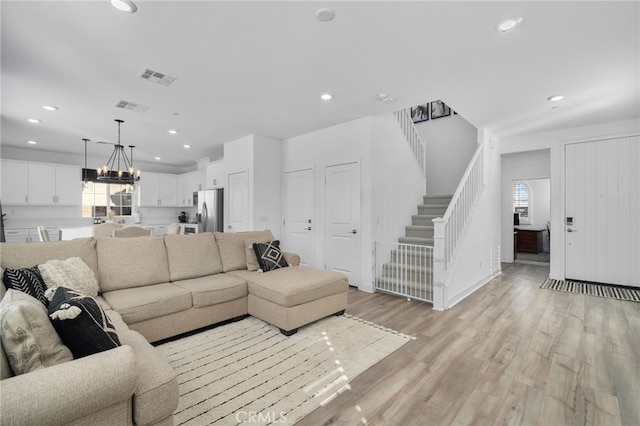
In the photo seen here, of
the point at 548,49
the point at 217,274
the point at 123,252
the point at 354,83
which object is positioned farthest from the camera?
the point at 217,274

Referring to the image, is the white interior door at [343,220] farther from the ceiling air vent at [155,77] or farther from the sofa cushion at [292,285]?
the ceiling air vent at [155,77]

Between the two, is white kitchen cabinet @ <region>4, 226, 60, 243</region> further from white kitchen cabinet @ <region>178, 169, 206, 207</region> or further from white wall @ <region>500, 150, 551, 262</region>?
white wall @ <region>500, 150, 551, 262</region>

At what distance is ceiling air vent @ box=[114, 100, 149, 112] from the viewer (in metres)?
3.94

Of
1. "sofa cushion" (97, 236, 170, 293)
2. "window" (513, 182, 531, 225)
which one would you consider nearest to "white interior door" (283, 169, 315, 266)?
"sofa cushion" (97, 236, 170, 293)

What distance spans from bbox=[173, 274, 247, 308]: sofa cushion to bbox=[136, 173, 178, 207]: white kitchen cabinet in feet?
19.8

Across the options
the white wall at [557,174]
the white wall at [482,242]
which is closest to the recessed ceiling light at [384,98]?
the white wall at [482,242]

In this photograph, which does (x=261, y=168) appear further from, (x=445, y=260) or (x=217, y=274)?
(x=445, y=260)

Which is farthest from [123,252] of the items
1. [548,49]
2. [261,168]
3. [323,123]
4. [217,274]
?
[548,49]

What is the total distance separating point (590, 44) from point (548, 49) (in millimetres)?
308

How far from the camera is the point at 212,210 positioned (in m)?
6.34

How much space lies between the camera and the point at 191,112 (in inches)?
170

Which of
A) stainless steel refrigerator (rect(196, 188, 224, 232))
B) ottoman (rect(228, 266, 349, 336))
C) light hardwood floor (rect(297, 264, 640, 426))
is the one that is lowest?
light hardwood floor (rect(297, 264, 640, 426))

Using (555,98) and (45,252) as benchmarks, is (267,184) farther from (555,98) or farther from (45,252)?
(555,98)

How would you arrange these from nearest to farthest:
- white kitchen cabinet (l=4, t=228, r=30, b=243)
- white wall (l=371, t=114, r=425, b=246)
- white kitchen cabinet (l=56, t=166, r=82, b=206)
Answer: white wall (l=371, t=114, r=425, b=246) → white kitchen cabinet (l=4, t=228, r=30, b=243) → white kitchen cabinet (l=56, t=166, r=82, b=206)
